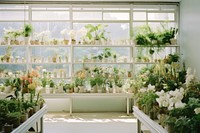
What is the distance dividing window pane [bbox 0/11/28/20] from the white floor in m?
2.99

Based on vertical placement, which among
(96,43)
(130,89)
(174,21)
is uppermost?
(174,21)

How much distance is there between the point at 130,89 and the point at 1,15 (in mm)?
4336

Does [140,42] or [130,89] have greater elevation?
[140,42]

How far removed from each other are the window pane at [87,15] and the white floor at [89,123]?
2855 millimetres

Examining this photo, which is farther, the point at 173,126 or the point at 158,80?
the point at 158,80

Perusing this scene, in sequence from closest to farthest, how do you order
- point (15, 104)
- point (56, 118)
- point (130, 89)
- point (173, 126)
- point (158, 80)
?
point (173, 126), point (15, 104), point (158, 80), point (56, 118), point (130, 89)

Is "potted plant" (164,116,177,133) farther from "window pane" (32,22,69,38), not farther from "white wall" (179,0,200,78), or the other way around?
"window pane" (32,22,69,38)

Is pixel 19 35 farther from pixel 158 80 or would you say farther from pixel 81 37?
pixel 158 80

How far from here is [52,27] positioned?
9.49 metres

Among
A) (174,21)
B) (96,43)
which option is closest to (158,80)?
(96,43)

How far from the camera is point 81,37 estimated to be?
29.9 feet

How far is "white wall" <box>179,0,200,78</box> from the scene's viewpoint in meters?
8.09

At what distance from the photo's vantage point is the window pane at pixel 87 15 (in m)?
9.43

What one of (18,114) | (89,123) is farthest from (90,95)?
(18,114)
